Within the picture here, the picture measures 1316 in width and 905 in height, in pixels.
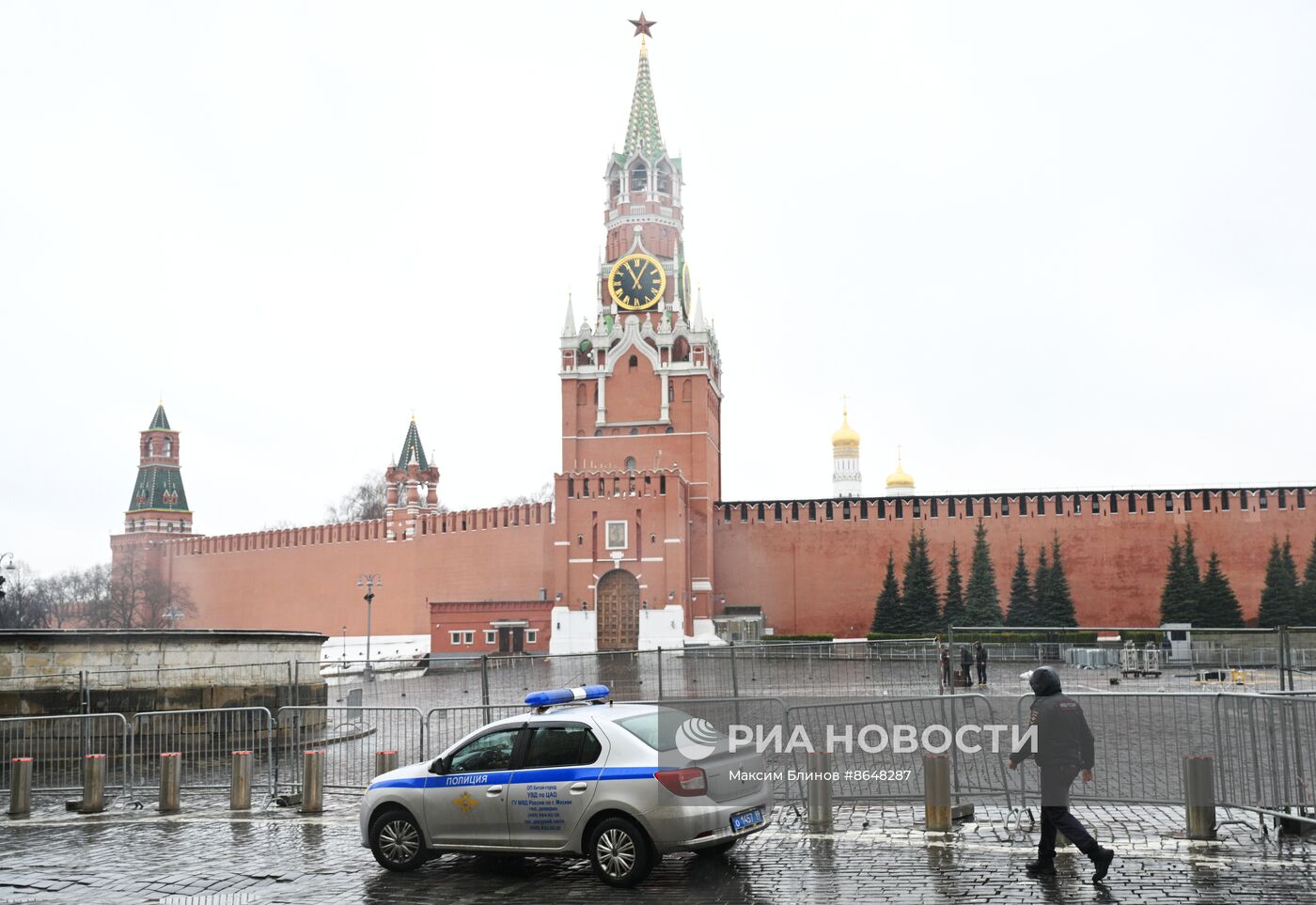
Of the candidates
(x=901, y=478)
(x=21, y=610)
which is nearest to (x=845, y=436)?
(x=901, y=478)

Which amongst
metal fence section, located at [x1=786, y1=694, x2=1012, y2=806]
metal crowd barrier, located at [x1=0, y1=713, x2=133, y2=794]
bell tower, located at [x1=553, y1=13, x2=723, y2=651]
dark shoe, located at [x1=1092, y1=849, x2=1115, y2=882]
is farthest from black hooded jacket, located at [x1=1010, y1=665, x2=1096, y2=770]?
bell tower, located at [x1=553, y1=13, x2=723, y2=651]

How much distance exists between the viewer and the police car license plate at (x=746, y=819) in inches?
297

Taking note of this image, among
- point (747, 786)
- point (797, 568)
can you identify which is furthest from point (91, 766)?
point (797, 568)

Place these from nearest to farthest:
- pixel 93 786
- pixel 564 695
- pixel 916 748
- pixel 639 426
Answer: pixel 564 695 < pixel 916 748 < pixel 93 786 < pixel 639 426

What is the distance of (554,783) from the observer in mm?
7621

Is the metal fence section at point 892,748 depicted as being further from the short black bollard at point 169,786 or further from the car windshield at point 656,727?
the short black bollard at point 169,786

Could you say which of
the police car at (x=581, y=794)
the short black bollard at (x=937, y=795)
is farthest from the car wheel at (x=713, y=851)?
the short black bollard at (x=937, y=795)

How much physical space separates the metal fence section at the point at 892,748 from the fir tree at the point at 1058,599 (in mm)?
33493

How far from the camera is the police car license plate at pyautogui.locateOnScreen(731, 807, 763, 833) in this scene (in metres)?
7.55

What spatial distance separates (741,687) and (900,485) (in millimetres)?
56598

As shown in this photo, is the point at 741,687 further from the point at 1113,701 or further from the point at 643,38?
the point at 643,38

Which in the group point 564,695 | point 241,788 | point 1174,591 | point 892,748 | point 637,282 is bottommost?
point 241,788

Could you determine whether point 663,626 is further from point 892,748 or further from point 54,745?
point 892,748

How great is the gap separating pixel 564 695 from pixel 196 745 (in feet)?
19.7
